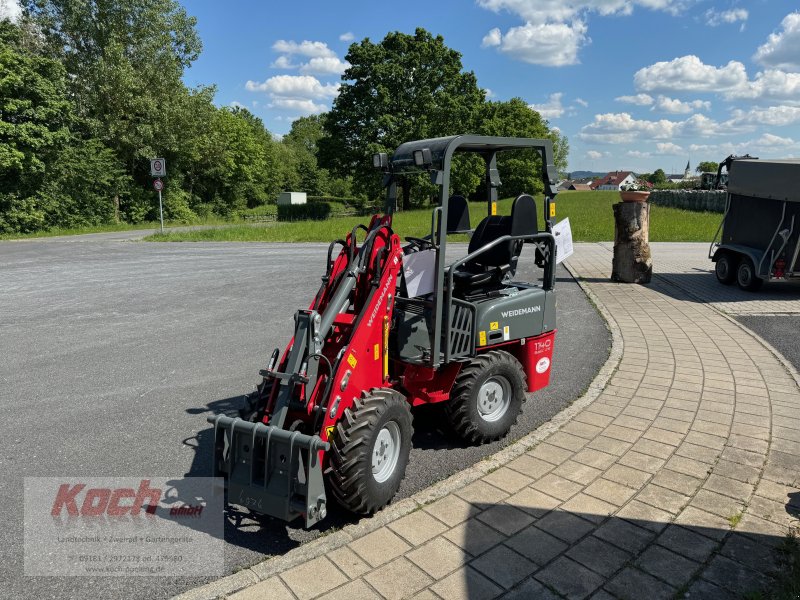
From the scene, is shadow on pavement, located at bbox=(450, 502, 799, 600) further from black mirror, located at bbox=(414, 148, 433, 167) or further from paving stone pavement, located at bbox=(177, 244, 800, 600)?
black mirror, located at bbox=(414, 148, 433, 167)

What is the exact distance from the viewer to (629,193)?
11930 mm

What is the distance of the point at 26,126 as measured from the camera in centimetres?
2481

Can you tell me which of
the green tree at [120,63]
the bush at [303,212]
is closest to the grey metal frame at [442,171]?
the green tree at [120,63]

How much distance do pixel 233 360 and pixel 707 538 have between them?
5378mm

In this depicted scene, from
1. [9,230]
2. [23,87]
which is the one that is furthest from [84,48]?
[9,230]

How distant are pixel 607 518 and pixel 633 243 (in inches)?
379

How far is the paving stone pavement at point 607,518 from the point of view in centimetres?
290

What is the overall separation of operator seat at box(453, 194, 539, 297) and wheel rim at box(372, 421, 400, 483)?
57.4 inches

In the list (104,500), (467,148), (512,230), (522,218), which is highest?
(467,148)

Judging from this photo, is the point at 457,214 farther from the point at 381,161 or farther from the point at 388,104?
the point at 388,104

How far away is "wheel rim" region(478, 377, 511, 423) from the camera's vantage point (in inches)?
174

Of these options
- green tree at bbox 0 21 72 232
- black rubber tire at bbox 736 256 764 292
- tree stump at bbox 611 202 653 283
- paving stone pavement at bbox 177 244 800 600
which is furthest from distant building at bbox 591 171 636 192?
paving stone pavement at bbox 177 244 800 600

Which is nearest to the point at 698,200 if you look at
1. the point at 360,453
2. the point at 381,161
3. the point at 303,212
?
the point at 303,212

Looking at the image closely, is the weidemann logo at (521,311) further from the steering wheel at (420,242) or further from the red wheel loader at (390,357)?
the steering wheel at (420,242)
